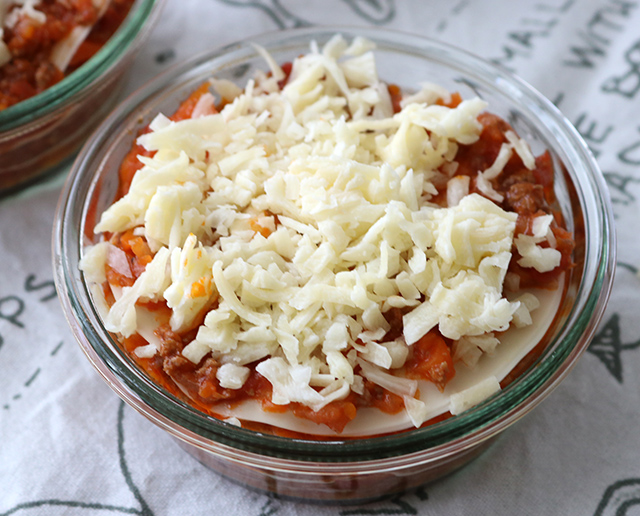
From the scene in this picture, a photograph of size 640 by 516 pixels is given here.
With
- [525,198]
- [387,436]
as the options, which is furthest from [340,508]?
[525,198]

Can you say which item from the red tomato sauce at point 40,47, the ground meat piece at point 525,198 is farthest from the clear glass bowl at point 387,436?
the red tomato sauce at point 40,47

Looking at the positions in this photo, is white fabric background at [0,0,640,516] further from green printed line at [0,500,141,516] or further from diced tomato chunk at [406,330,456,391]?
diced tomato chunk at [406,330,456,391]

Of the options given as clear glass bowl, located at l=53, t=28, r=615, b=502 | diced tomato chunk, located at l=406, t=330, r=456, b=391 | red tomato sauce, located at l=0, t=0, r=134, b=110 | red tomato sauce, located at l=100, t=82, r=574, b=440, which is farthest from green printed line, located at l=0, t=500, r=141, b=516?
red tomato sauce, located at l=0, t=0, r=134, b=110

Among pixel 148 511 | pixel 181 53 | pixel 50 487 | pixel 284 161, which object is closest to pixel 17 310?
pixel 50 487

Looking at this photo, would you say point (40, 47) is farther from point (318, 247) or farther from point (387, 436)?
point (387, 436)

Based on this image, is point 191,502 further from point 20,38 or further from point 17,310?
point 20,38

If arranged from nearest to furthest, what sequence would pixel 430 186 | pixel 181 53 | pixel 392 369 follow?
pixel 392 369 < pixel 430 186 < pixel 181 53
